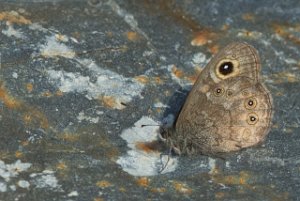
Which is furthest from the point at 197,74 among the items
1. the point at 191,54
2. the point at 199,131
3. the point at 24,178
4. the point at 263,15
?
the point at 24,178

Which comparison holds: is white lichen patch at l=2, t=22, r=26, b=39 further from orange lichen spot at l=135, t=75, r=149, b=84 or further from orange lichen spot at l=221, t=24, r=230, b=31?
orange lichen spot at l=221, t=24, r=230, b=31

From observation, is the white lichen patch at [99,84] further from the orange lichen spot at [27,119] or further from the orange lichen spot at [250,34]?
the orange lichen spot at [250,34]

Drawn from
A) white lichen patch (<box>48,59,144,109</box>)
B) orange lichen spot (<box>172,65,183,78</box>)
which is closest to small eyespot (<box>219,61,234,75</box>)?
orange lichen spot (<box>172,65,183,78</box>)

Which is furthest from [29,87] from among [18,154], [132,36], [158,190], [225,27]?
[225,27]

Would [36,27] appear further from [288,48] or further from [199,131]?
[288,48]

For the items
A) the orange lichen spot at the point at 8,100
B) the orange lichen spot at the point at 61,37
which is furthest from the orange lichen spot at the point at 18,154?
the orange lichen spot at the point at 61,37

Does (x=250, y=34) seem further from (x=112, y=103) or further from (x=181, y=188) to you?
(x=181, y=188)
